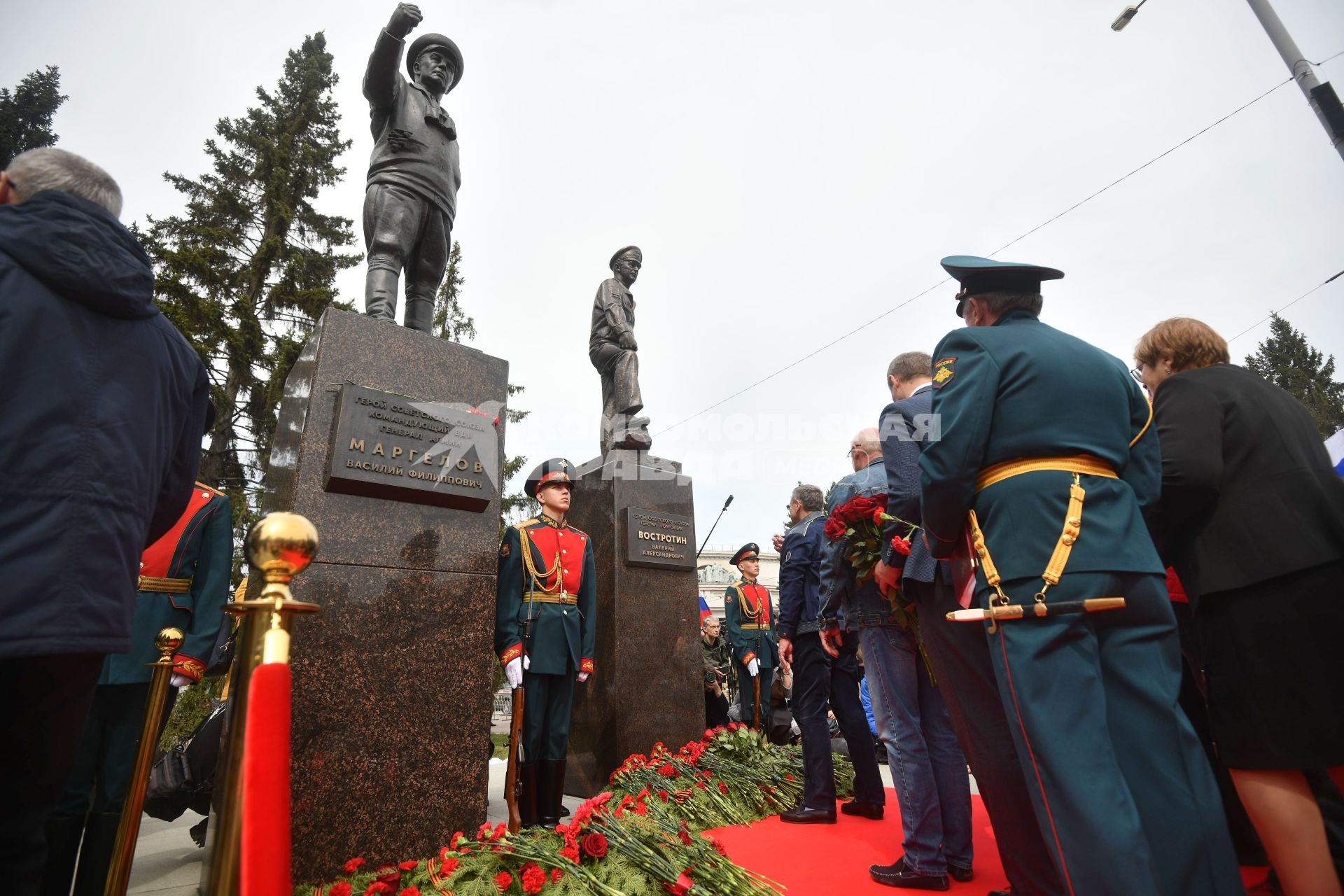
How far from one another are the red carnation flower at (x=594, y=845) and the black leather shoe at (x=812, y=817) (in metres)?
1.84

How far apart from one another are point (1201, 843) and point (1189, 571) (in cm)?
Result: 102

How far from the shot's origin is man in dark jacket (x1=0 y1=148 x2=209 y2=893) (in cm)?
135

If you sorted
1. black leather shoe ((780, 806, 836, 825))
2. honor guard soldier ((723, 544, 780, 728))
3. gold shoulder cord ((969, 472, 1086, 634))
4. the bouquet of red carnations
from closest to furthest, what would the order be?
gold shoulder cord ((969, 472, 1086, 634))
the bouquet of red carnations
black leather shoe ((780, 806, 836, 825))
honor guard soldier ((723, 544, 780, 728))

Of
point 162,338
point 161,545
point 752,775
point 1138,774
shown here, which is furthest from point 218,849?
point 752,775

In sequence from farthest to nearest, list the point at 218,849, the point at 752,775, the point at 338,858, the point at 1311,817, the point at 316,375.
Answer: the point at 752,775 → the point at 316,375 → the point at 338,858 → the point at 1311,817 → the point at 218,849

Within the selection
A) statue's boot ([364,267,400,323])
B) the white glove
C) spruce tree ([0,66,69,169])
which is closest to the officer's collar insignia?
the white glove

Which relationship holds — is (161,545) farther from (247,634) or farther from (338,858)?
(247,634)

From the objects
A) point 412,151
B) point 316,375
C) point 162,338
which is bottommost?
point 162,338

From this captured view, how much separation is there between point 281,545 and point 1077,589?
184 centimetres

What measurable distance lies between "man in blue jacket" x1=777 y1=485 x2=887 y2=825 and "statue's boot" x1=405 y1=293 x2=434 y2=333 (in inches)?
114

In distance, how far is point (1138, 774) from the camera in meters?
1.72

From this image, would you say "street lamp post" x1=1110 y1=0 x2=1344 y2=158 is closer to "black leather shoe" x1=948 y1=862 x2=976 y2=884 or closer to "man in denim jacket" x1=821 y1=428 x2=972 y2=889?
"man in denim jacket" x1=821 y1=428 x2=972 y2=889

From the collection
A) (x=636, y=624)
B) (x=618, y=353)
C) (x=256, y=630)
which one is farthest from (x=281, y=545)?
(x=618, y=353)

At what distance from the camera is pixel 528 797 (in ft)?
13.4
